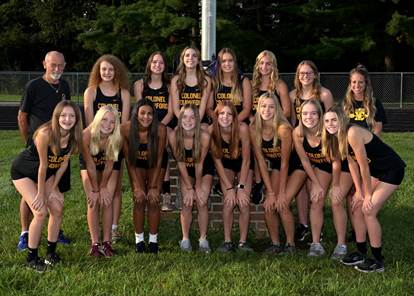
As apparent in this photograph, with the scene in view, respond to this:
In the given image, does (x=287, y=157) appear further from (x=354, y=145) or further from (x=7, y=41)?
(x=7, y=41)

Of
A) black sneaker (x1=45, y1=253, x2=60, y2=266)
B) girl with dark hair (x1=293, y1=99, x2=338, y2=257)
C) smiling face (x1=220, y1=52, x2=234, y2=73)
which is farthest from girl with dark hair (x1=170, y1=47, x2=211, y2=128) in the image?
black sneaker (x1=45, y1=253, x2=60, y2=266)

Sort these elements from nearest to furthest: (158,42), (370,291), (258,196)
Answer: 1. (370,291)
2. (258,196)
3. (158,42)

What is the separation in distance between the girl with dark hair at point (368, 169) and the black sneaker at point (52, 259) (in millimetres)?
2530

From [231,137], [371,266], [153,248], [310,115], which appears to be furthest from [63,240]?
[371,266]

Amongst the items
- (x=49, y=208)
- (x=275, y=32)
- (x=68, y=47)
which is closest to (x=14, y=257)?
(x=49, y=208)

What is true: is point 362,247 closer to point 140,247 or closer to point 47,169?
point 140,247

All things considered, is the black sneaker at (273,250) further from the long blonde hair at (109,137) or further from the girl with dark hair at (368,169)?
the long blonde hair at (109,137)

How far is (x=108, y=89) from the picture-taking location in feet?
17.4

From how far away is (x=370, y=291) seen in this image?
403cm

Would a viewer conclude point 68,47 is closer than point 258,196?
No

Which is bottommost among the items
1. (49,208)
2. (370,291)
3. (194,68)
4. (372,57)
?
(370,291)

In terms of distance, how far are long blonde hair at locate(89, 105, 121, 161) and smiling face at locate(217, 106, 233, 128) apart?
0.97m

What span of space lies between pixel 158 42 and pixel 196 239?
2205 cm

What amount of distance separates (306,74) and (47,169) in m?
2.62
